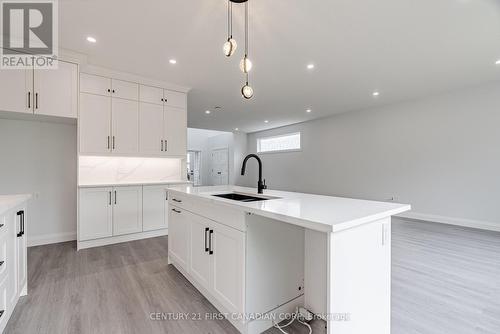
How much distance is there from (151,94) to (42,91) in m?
1.43

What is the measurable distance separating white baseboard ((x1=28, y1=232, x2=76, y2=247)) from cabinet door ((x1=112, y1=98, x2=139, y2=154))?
62.4 inches

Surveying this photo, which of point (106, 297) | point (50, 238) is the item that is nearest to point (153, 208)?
point (50, 238)

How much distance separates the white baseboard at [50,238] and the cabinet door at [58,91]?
1900mm

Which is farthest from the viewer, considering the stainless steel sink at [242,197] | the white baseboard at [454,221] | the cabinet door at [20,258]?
the white baseboard at [454,221]

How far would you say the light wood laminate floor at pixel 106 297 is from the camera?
162 centimetres

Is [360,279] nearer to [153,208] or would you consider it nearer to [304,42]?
[304,42]

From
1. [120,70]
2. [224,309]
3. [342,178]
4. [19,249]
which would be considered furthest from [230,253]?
[342,178]

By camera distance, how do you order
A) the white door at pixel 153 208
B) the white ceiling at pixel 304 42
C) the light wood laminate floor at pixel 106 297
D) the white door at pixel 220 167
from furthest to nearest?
the white door at pixel 220 167
the white door at pixel 153 208
the white ceiling at pixel 304 42
the light wood laminate floor at pixel 106 297

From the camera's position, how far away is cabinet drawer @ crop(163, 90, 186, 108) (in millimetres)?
4066

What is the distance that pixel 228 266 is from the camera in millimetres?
1639

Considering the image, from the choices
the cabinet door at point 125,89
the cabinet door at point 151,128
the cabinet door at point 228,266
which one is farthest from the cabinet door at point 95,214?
the cabinet door at point 228,266

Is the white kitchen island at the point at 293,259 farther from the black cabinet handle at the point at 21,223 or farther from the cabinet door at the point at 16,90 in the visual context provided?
the cabinet door at the point at 16,90

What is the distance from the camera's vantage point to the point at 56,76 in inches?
118

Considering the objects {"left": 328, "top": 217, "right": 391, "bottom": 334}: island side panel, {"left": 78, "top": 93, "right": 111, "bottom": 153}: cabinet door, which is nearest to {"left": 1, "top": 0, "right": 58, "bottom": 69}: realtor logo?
{"left": 78, "top": 93, "right": 111, "bottom": 153}: cabinet door
